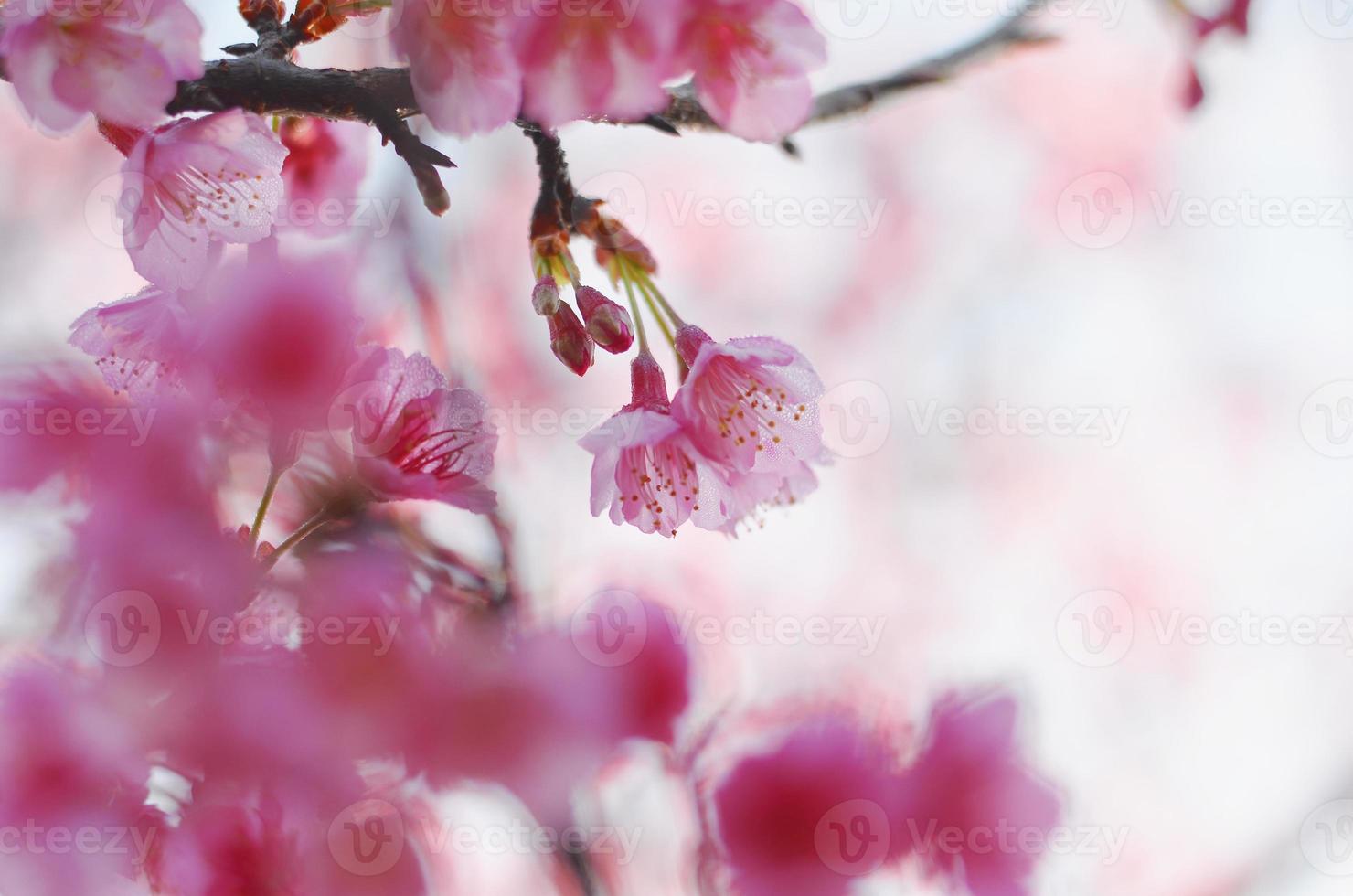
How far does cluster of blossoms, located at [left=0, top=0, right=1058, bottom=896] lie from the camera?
51cm

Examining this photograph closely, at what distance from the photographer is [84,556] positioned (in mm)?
754

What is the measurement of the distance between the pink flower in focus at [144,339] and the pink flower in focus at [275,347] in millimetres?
20

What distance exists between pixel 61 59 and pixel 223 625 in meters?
0.39

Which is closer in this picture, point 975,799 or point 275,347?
point 275,347

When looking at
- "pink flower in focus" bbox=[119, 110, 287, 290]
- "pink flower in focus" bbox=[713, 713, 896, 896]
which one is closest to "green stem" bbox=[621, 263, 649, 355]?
"pink flower in focus" bbox=[119, 110, 287, 290]

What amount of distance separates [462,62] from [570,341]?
0.64ft

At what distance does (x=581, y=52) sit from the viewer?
1.58 feet

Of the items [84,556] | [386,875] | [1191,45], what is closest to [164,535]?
[84,556]

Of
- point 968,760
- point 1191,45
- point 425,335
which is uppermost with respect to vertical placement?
point 1191,45

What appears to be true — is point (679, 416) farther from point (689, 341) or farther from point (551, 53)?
point (551, 53)

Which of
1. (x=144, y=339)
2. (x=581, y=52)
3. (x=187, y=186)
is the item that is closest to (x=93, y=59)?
(x=187, y=186)

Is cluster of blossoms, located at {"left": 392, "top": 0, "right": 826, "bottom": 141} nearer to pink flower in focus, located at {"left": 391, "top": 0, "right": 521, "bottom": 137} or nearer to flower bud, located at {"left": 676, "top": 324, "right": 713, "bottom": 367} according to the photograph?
pink flower in focus, located at {"left": 391, "top": 0, "right": 521, "bottom": 137}

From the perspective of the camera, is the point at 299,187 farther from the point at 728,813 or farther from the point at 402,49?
the point at 728,813
